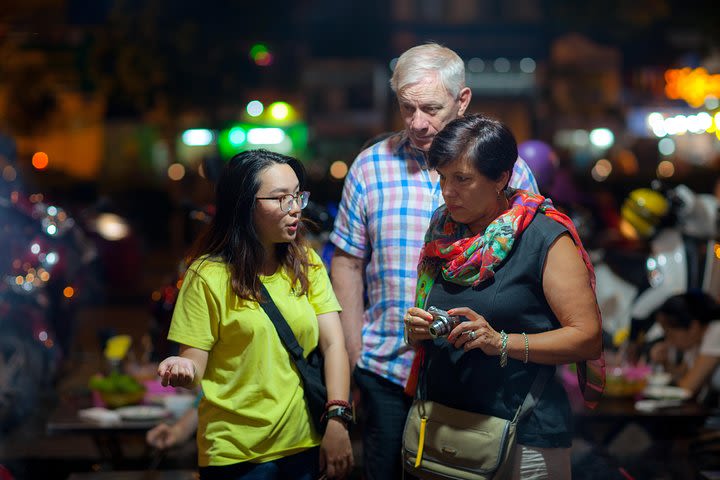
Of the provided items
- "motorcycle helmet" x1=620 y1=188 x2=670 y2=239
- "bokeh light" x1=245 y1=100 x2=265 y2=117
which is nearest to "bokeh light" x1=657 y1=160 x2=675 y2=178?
"motorcycle helmet" x1=620 y1=188 x2=670 y2=239

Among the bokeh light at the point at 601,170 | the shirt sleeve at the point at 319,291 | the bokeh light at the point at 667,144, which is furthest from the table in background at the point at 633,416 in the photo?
the bokeh light at the point at 667,144

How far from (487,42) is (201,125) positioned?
1436 cm

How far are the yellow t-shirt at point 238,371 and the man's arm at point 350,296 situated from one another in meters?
0.57

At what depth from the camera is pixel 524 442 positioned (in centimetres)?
340

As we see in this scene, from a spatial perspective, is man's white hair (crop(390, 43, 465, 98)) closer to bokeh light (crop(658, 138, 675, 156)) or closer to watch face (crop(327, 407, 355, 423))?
watch face (crop(327, 407, 355, 423))

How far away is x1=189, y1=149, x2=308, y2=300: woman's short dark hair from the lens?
3.63 m

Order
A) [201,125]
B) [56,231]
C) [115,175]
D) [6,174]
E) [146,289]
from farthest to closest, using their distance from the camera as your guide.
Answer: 1. [115,175]
2. [201,125]
3. [146,289]
4. [6,174]
5. [56,231]

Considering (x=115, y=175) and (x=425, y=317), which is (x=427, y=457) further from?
(x=115, y=175)

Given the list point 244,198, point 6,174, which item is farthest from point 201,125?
point 244,198

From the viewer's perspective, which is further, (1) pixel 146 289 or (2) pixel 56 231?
(1) pixel 146 289

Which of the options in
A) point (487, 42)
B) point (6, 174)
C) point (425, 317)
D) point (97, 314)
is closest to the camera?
point (425, 317)

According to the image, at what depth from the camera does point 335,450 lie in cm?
365

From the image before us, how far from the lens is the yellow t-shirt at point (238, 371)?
3.58 metres

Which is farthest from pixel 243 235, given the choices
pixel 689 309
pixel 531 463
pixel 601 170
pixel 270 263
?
pixel 601 170
